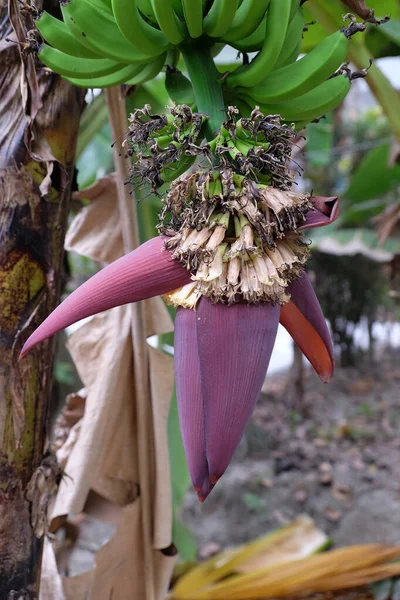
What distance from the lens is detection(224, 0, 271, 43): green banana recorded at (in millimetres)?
422

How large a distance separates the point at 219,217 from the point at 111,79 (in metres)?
0.24

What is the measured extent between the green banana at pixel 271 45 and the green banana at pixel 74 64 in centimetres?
13

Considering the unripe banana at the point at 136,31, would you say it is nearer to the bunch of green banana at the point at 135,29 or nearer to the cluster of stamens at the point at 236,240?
the bunch of green banana at the point at 135,29

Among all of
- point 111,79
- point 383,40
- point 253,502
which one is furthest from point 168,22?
point 253,502

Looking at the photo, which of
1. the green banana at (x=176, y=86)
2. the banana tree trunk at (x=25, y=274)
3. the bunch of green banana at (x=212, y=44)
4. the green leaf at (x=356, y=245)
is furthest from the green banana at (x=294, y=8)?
the green leaf at (x=356, y=245)

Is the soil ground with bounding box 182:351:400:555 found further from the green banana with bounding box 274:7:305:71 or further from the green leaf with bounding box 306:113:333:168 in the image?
the green banana with bounding box 274:7:305:71

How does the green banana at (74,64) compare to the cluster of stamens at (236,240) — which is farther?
the green banana at (74,64)

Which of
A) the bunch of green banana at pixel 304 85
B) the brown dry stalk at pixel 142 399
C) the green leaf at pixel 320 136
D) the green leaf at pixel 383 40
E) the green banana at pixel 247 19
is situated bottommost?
the brown dry stalk at pixel 142 399

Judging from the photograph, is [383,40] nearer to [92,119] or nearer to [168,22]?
[92,119]

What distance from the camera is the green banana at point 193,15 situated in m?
0.39

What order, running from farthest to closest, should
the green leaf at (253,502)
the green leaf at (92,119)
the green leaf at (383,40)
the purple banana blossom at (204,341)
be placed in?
1. the green leaf at (253,502)
2. the green leaf at (383,40)
3. the green leaf at (92,119)
4. the purple banana blossom at (204,341)

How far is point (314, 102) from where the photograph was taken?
437 mm

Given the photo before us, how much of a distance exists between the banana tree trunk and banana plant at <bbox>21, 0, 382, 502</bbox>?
12cm

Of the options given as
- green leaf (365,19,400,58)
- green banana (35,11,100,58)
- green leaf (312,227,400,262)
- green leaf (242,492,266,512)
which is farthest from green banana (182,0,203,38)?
green leaf (242,492,266,512)
